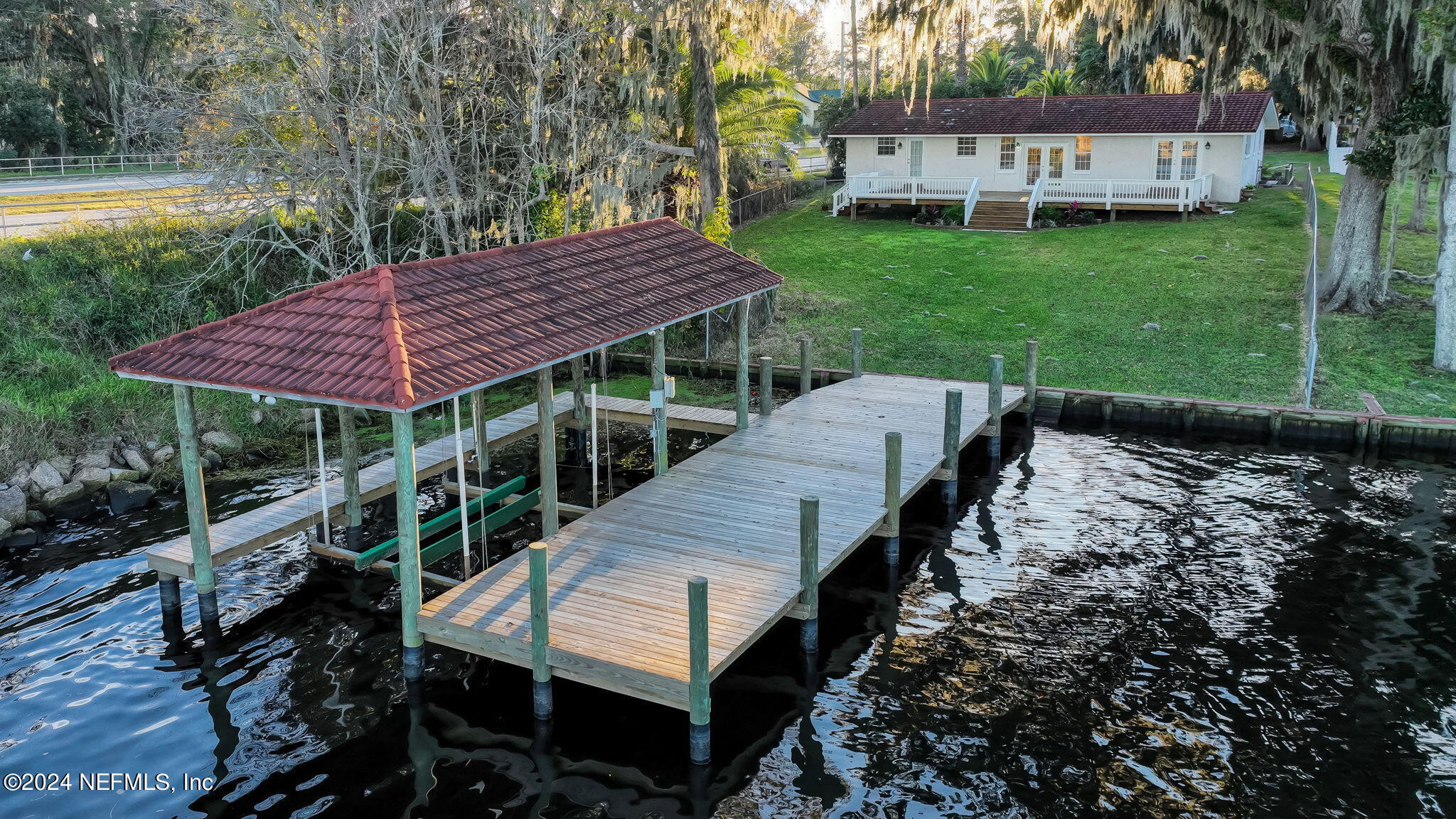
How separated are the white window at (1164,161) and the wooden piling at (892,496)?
2569 cm

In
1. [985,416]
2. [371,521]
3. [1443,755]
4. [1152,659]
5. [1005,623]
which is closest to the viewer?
[1443,755]

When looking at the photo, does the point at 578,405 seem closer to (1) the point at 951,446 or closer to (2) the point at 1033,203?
(1) the point at 951,446

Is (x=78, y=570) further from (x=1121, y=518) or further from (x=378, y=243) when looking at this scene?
(x=1121, y=518)

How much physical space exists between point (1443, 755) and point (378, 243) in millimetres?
21519

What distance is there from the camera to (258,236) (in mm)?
23219

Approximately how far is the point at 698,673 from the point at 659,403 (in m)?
6.04

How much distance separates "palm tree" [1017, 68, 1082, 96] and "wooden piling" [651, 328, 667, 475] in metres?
29.6

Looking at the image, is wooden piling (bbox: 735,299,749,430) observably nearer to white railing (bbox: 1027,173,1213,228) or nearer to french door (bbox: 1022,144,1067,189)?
white railing (bbox: 1027,173,1213,228)

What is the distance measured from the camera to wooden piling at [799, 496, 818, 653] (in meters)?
11.5

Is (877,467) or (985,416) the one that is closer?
(877,467)

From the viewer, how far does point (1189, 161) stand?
35.0 m

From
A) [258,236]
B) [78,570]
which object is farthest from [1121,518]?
[258,236]

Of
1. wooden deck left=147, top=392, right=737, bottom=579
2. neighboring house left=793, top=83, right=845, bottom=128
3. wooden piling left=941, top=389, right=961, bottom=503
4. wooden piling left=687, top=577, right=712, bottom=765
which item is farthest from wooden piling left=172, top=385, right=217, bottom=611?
neighboring house left=793, top=83, right=845, bottom=128

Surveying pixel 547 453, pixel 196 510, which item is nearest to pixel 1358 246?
pixel 547 453
